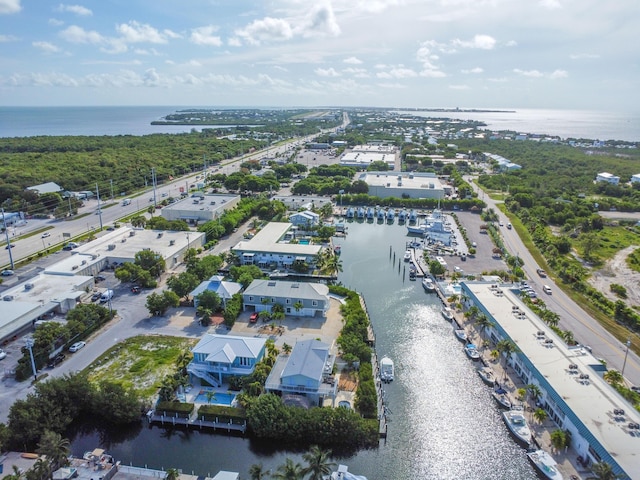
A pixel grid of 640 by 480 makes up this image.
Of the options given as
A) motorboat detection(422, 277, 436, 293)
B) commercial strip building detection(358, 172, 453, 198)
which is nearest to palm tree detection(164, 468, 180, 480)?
motorboat detection(422, 277, 436, 293)

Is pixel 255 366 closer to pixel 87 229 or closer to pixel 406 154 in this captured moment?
pixel 87 229

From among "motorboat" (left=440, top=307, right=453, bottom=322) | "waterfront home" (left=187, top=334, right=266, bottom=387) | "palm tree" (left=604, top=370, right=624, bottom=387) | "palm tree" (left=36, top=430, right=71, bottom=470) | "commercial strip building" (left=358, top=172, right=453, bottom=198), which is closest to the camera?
"palm tree" (left=36, top=430, right=71, bottom=470)

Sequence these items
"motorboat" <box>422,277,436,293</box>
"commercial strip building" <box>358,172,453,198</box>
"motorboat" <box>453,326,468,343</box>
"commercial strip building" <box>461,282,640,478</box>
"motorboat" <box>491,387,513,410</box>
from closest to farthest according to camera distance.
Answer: "commercial strip building" <box>461,282,640,478</box>, "motorboat" <box>491,387,513,410</box>, "motorboat" <box>453,326,468,343</box>, "motorboat" <box>422,277,436,293</box>, "commercial strip building" <box>358,172,453,198</box>

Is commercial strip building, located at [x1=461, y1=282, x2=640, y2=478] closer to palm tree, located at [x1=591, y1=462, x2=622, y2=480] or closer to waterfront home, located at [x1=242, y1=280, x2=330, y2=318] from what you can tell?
palm tree, located at [x1=591, y1=462, x2=622, y2=480]

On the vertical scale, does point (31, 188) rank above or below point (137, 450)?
above

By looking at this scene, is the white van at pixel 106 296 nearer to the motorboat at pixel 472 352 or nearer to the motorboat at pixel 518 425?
the motorboat at pixel 472 352

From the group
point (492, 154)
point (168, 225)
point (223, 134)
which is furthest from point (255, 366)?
point (223, 134)
